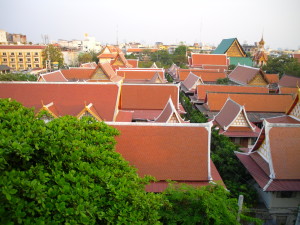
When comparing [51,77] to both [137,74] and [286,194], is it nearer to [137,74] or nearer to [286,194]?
[137,74]

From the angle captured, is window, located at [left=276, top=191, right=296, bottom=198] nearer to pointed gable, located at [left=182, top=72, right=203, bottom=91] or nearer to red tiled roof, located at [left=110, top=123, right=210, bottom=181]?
red tiled roof, located at [left=110, top=123, right=210, bottom=181]

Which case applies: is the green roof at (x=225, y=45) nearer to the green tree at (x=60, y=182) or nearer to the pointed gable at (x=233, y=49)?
the pointed gable at (x=233, y=49)

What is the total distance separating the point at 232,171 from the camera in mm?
10469

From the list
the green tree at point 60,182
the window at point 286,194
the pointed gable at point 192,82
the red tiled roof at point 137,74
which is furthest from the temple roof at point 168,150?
the red tiled roof at point 137,74

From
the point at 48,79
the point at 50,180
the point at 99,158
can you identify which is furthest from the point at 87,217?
the point at 48,79

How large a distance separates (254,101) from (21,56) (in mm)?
47566

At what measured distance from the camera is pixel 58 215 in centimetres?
341

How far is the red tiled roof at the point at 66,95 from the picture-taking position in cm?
1360

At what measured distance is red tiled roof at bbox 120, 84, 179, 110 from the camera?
17.5 meters

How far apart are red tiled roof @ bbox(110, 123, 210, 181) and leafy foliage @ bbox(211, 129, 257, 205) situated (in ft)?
5.48

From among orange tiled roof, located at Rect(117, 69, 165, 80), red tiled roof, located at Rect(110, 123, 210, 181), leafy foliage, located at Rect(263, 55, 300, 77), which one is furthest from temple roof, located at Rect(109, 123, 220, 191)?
leafy foliage, located at Rect(263, 55, 300, 77)

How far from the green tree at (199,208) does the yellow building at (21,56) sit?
170 ft

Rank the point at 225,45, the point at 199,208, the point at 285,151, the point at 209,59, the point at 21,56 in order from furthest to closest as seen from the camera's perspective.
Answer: the point at 21,56, the point at 225,45, the point at 209,59, the point at 285,151, the point at 199,208

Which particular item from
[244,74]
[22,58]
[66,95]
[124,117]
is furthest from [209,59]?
[22,58]
